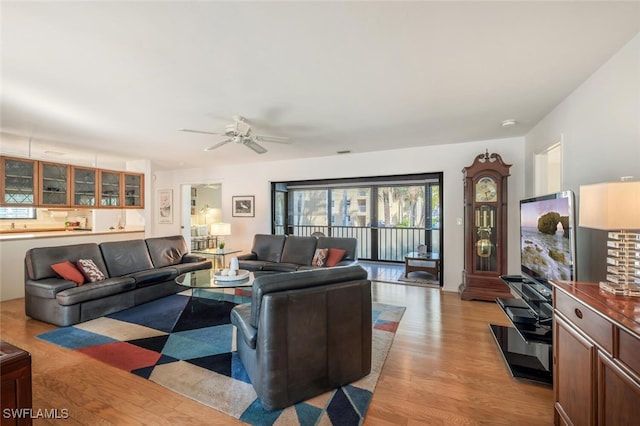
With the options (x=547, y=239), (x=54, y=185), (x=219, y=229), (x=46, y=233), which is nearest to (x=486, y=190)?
(x=547, y=239)

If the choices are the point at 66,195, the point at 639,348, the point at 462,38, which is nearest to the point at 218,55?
the point at 462,38

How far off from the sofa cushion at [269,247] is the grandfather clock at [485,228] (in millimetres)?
3206

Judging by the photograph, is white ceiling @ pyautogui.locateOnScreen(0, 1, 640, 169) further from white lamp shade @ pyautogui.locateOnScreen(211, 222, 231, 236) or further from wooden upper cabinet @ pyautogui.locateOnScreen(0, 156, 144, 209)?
white lamp shade @ pyautogui.locateOnScreen(211, 222, 231, 236)

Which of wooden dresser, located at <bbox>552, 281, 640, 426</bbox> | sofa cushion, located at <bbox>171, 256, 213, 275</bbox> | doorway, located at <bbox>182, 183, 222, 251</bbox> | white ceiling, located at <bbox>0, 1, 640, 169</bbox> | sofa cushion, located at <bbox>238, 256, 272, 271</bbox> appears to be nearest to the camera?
wooden dresser, located at <bbox>552, 281, 640, 426</bbox>

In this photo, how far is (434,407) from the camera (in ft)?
6.35

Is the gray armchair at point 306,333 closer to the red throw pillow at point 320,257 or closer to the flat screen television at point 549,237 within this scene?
the flat screen television at point 549,237

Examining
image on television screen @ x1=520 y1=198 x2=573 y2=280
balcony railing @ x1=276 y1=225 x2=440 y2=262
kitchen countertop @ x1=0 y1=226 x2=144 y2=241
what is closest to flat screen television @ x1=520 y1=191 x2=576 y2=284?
image on television screen @ x1=520 y1=198 x2=573 y2=280

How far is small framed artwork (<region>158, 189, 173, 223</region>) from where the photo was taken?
25.3 ft

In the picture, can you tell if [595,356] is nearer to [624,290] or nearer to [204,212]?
[624,290]

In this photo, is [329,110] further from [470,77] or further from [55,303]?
[55,303]

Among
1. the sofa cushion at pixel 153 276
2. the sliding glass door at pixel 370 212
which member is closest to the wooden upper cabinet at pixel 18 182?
the sofa cushion at pixel 153 276

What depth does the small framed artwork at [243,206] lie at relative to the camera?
678 centimetres

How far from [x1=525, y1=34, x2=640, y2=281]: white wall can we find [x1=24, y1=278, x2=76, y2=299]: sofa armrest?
545 cm

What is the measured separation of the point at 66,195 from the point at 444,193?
6804mm
